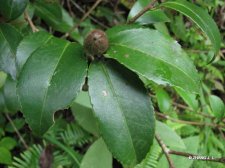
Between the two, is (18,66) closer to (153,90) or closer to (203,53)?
(153,90)

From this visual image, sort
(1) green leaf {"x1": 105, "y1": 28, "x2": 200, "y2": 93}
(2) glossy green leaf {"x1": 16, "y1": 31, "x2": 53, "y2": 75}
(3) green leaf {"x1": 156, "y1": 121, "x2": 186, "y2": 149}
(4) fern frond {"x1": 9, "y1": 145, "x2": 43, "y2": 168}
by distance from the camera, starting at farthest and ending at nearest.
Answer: (4) fern frond {"x1": 9, "y1": 145, "x2": 43, "y2": 168} → (3) green leaf {"x1": 156, "y1": 121, "x2": 186, "y2": 149} → (2) glossy green leaf {"x1": 16, "y1": 31, "x2": 53, "y2": 75} → (1) green leaf {"x1": 105, "y1": 28, "x2": 200, "y2": 93}

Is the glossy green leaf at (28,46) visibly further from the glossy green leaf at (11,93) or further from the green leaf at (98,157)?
the green leaf at (98,157)

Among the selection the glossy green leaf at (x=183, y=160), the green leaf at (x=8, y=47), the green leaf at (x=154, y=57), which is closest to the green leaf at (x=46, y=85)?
the green leaf at (x=154, y=57)

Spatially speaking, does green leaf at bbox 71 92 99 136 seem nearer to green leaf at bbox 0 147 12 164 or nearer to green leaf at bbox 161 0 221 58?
green leaf at bbox 0 147 12 164

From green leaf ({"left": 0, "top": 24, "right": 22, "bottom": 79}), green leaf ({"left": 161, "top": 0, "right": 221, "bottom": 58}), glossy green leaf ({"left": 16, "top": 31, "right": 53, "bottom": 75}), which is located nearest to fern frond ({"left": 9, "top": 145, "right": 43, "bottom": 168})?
green leaf ({"left": 0, "top": 24, "right": 22, "bottom": 79})

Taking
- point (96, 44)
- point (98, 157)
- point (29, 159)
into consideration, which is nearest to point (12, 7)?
point (96, 44)

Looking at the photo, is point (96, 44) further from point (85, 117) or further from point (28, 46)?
point (85, 117)
